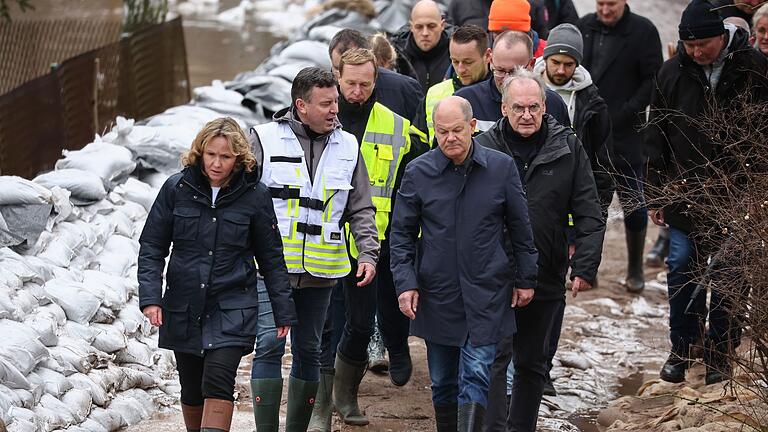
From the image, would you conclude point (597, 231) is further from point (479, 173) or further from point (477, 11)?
point (477, 11)

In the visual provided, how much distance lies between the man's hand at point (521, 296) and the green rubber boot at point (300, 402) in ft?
3.22

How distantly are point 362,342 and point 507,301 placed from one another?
3.85ft

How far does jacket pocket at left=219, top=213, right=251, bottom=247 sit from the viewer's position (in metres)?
5.29

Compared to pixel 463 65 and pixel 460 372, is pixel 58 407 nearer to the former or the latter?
pixel 460 372

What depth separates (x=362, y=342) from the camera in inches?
259

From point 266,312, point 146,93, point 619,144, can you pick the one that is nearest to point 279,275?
point 266,312

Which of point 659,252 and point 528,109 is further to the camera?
point 659,252

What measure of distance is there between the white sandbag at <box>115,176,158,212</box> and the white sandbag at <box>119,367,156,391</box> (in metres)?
2.00

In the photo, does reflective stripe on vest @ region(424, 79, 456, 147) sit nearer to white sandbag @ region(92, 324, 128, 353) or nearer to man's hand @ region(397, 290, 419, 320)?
man's hand @ region(397, 290, 419, 320)

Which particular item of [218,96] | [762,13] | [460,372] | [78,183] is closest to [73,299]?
[78,183]

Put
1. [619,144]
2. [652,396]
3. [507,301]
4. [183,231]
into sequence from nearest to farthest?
[183,231] → [507,301] → [652,396] → [619,144]

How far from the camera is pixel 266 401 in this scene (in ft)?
18.5

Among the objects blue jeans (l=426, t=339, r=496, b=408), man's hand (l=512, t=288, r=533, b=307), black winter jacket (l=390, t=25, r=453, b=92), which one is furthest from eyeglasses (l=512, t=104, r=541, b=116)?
black winter jacket (l=390, t=25, r=453, b=92)

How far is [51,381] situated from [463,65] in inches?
104
